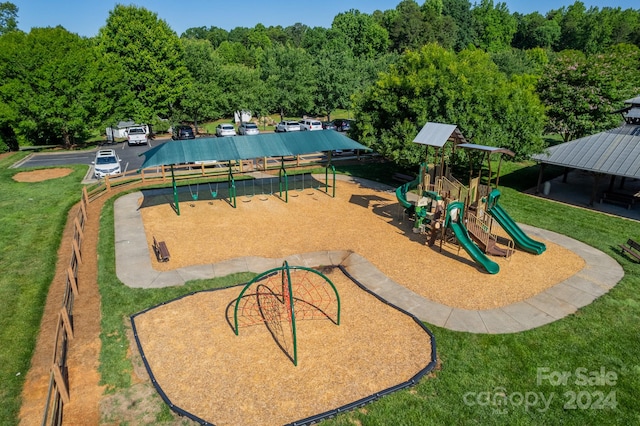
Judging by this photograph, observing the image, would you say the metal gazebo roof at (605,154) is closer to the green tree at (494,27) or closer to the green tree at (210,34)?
the green tree at (494,27)

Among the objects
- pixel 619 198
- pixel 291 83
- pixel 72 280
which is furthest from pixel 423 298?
pixel 291 83

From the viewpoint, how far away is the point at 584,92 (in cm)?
3228

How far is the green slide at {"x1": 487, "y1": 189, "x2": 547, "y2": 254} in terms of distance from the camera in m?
16.7

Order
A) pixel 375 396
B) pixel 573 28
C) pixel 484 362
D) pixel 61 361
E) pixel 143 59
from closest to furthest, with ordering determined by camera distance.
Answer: pixel 375 396
pixel 61 361
pixel 484 362
pixel 143 59
pixel 573 28

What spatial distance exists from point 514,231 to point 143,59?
43.7 metres

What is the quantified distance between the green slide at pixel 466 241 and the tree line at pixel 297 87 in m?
7.03

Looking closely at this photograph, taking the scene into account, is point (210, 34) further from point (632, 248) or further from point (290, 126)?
point (632, 248)

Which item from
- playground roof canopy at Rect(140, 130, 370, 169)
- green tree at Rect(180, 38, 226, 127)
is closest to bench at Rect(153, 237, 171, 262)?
playground roof canopy at Rect(140, 130, 370, 169)

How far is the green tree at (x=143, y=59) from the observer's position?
1727 inches

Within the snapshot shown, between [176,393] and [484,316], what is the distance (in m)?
9.19

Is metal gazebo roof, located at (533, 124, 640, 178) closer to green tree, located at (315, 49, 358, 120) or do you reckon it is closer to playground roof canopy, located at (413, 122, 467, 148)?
playground roof canopy, located at (413, 122, 467, 148)

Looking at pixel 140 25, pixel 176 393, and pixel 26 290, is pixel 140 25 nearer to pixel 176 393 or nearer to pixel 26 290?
pixel 26 290

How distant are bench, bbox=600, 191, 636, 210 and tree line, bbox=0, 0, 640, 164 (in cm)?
543

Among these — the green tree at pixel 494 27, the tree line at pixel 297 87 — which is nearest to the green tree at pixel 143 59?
the tree line at pixel 297 87
